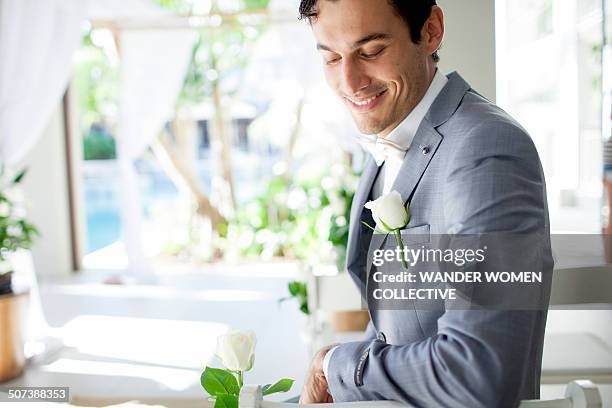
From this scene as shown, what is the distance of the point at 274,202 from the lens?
5.61m

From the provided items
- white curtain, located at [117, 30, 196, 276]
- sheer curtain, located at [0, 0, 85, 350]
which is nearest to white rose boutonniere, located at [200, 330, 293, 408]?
sheer curtain, located at [0, 0, 85, 350]

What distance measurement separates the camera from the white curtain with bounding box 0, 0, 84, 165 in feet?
12.3

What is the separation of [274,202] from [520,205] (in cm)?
490

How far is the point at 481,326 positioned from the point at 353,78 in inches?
14.8

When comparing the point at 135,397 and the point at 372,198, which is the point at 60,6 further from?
the point at 372,198

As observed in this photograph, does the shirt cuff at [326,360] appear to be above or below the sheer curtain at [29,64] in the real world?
below

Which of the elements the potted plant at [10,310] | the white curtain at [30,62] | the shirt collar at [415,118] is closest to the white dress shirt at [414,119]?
the shirt collar at [415,118]

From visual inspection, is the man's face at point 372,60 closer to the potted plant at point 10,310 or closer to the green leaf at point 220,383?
the green leaf at point 220,383

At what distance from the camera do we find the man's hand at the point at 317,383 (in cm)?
95

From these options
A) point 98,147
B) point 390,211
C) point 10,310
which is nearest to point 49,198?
point 10,310

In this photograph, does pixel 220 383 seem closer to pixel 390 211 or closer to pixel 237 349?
pixel 237 349

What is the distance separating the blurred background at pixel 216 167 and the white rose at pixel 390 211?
26cm

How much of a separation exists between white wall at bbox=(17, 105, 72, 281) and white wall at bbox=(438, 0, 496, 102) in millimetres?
4538

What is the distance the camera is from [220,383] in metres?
0.91
